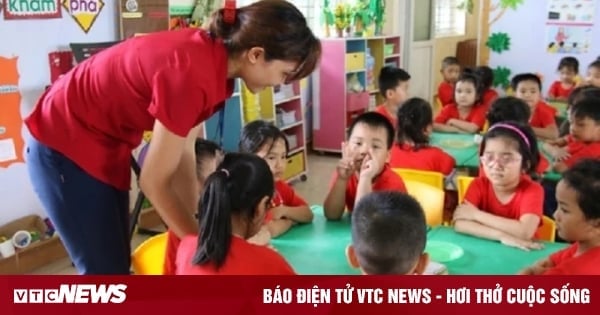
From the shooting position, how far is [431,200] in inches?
89.0

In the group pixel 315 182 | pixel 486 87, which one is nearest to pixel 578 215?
pixel 486 87

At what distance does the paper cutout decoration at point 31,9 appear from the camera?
299 cm

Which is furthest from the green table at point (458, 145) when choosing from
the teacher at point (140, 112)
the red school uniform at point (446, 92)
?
the teacher at point (140, 112)

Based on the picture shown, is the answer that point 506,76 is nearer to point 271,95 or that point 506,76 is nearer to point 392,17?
point 392,17

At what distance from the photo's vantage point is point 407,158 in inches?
112

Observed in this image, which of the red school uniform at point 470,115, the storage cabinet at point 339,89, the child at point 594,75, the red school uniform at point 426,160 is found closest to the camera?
the red school uniform at point 426,160

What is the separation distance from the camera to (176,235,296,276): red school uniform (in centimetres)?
126

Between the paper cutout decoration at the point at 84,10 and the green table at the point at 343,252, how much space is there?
203cm

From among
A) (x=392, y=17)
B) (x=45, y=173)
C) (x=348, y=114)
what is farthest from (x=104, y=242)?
(x=392, y=17)

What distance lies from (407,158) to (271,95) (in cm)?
206

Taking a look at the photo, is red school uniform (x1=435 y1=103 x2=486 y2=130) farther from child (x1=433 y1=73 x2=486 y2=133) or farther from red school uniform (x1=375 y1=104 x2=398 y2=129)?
red school uniform (x1=375 y1=104 x2=398 y2=129)

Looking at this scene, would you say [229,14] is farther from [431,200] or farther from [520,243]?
[431,200]

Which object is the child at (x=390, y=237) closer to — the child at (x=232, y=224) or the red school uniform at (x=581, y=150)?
the child at (x=232, y=224)

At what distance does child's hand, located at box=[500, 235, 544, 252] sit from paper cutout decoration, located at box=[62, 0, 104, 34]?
2567mm
